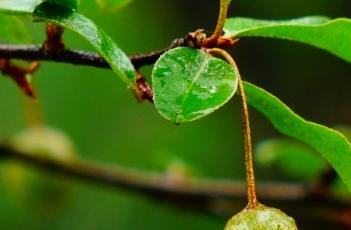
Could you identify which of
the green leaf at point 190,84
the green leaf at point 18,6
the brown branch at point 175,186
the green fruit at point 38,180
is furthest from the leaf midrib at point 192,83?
the green fruit at point 38,180

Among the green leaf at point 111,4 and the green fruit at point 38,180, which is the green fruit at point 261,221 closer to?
the green leaf at point 111,4

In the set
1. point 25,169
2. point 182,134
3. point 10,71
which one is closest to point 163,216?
point 182,134

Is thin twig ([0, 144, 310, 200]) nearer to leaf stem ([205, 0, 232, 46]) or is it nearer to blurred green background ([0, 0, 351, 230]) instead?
leaf stem ([205, 0, 232, 46])

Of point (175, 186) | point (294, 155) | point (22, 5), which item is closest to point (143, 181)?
point (175, 186)

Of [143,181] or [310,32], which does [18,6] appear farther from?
[143,181]

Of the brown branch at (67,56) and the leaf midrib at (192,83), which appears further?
the brown branch at (67,56)

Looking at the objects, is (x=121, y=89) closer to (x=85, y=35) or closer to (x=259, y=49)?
(x=259, y=49)

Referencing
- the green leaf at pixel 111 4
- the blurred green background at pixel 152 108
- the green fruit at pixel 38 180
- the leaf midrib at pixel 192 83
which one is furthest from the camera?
the blurred green background at pixel 152 108
